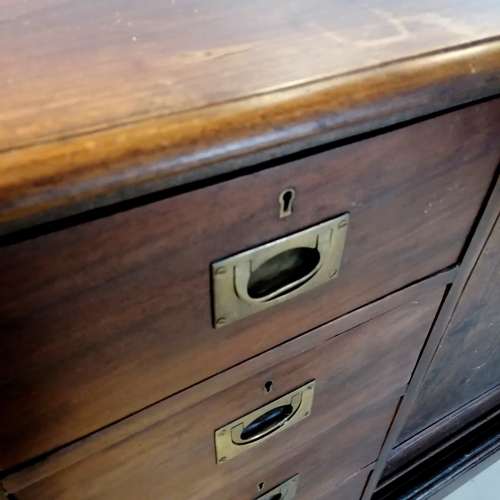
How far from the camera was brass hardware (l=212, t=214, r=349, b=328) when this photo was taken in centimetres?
36

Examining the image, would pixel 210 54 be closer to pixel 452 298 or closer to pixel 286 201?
pixel 286 201


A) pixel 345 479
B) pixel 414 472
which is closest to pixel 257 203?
pixel 345 479

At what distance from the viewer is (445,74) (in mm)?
353

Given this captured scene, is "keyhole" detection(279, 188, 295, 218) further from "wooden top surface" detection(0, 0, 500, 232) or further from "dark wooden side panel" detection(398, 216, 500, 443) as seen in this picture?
"dark wooden side panel" detection(398, 216, 500, 443)

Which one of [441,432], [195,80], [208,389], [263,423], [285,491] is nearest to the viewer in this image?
[195,80]

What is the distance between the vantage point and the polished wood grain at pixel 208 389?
38cm

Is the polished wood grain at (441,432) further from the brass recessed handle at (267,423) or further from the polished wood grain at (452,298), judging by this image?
the brass recessed handle at (267,423)

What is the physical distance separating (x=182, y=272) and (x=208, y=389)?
0.14m

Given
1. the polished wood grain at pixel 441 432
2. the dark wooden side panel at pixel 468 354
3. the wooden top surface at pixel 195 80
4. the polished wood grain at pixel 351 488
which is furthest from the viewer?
the polished wood grain at pixel 441 432

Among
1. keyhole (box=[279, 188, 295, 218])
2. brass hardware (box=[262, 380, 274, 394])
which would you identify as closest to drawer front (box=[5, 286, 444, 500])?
brass hardware (box=[262, 380, 274, 394])

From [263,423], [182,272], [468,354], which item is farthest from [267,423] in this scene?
[468,354]

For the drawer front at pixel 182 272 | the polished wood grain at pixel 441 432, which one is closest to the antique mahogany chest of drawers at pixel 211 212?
the drawer front at pixel 182 272

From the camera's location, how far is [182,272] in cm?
34

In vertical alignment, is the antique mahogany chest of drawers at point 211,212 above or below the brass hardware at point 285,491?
above
